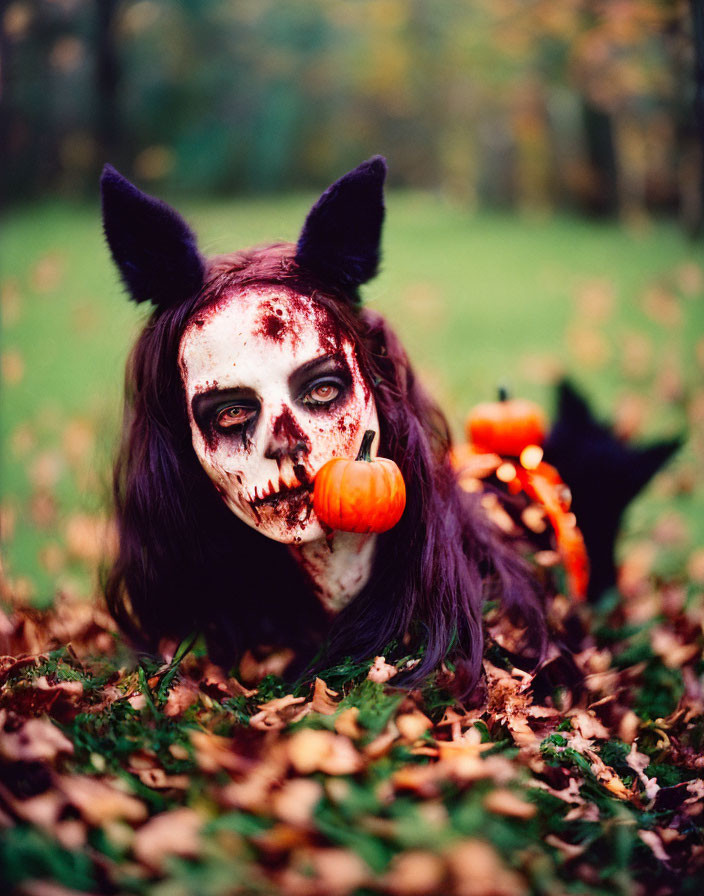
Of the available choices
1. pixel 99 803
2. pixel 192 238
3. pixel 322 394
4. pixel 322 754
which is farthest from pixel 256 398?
pixel 99 803

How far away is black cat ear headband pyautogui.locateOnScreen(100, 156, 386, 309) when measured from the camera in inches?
79.7

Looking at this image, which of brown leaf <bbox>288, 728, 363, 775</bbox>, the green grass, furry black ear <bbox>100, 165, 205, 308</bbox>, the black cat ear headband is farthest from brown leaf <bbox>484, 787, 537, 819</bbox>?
the green grass

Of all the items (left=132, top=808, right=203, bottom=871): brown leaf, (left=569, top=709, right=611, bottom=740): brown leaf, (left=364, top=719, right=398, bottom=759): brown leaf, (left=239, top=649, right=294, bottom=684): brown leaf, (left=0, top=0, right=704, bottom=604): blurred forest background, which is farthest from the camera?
(left=0, top=0, right=704, bottom=604): blurred forest background

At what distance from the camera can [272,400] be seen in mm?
2002

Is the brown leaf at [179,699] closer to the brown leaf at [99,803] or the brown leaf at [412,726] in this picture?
the brown leaf at [99,803]

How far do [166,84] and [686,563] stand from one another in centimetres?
846

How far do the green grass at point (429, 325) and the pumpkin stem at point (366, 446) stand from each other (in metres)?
2.07

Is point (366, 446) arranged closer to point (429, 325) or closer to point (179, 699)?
point (179, 699)

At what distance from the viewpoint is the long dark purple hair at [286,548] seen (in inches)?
85.0

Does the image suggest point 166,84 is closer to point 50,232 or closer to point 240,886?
point 50,232

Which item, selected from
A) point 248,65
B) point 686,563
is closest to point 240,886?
point 686,563

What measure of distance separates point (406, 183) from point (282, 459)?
10.3m

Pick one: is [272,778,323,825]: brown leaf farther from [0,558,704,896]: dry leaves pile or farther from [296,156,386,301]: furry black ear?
[296,156,386,301]: furry black ear

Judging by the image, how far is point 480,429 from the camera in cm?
289
